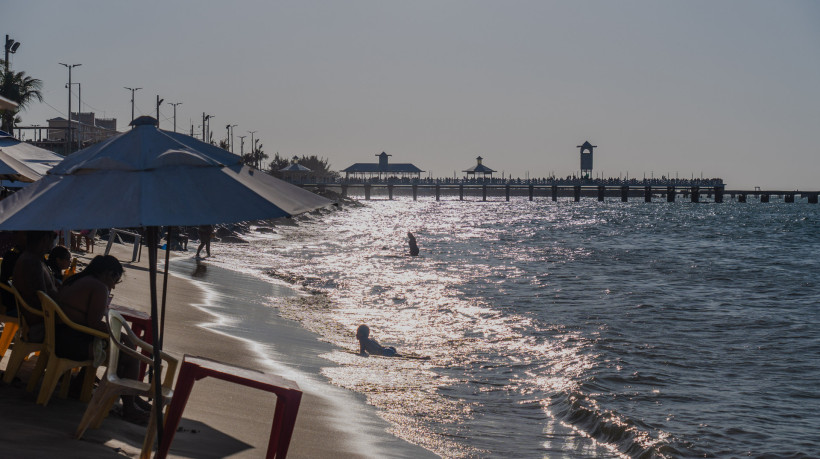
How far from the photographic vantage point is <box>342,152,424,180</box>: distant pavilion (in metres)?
150

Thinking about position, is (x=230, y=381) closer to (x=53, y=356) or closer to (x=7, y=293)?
(x=53, y=356)

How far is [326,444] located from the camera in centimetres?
666

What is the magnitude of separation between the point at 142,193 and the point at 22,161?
6836 millimetres

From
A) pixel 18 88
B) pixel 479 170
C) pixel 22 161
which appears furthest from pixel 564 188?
pixel 22 161

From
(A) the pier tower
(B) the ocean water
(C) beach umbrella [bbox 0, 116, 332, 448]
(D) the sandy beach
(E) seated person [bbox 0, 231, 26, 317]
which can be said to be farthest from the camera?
(A) the pier tower

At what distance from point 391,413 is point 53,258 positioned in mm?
3572

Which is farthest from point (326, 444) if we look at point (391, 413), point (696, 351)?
point (696, 351)

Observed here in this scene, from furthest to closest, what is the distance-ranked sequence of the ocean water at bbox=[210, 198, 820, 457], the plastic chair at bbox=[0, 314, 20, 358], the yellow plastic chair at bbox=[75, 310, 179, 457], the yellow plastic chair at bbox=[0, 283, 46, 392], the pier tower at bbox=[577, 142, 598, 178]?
the pier tower at bbox=[577, 142, 598, 178] < the ocean water at bbox=[210, 198, 820, 457] < the plastic chair at bbox=[0, 314, 20, 358] < the yellow plastic chair at bbox=[0, 283, 46, 392] < the yellow plastic chair at bbox=[75, 310, 179, 457]

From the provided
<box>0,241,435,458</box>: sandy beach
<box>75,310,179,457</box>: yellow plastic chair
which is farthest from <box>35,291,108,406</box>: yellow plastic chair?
<box>75,310,179,457</box>: yellow plastic chair

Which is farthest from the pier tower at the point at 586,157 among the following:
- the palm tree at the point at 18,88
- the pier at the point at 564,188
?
the palm tree at the point at 18,88

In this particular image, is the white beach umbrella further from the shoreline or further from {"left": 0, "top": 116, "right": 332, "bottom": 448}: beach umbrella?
the shoreline

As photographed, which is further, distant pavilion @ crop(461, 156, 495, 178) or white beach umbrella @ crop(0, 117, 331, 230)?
distant pavilion @ crop(461, 156, 495, 178)

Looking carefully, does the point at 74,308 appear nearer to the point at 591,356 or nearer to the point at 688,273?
the point at 591,356

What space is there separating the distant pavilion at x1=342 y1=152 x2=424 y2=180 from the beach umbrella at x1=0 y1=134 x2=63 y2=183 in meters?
137
